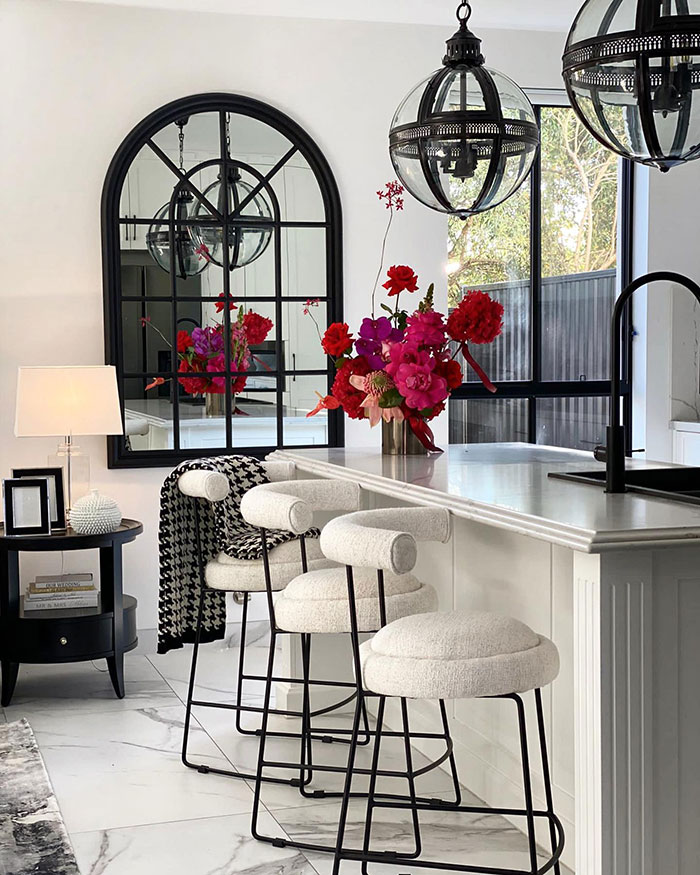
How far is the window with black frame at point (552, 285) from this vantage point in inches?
230

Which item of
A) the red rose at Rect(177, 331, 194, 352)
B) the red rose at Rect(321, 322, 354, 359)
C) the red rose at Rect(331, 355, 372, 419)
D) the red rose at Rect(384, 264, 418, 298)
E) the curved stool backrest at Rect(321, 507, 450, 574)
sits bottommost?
the curved stool backrest at Rect(321, 507, 450, 574)

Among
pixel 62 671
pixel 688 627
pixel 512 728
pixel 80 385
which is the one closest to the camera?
pixel 688 627

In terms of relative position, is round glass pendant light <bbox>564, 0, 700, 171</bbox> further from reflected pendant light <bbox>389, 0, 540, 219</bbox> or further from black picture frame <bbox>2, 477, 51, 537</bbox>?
black picture frame <bbox>2, 477, 51, 537</bbox>

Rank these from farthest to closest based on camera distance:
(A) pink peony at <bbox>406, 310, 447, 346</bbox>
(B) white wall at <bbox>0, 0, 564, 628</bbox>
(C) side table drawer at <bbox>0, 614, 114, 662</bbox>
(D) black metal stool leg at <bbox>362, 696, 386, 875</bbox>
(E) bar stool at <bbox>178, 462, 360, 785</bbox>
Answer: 1. (B) white wall at <bbox>0, 0, 564, 628</bbox>
2. (C) side table drawer at <bbox>0, 614, 114, 662</bbox>
3. (A) pink peony at <bbox>406, 310, 447, 346</bbox>
4. (E) bar stool at <bbox>178, 462, 360, 785</bbox>
5. (D) black metal stool leg at <bbox>362, 696, 386, 875</bbox>

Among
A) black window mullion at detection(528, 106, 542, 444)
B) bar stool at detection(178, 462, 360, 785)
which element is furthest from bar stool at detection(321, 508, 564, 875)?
black window mullion at detection(528, 106, 542, 444)

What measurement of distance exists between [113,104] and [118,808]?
3.19 m

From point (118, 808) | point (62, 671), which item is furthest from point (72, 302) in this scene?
point (118, 808)

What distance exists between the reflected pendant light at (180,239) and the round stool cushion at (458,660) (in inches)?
125

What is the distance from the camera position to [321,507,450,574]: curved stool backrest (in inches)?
89.4

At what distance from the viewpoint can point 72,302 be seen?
198 inches

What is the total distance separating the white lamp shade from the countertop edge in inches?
69.7

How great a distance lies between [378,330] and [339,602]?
41.2 inches

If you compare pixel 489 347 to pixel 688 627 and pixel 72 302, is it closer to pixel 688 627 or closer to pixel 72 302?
pixel 72 302

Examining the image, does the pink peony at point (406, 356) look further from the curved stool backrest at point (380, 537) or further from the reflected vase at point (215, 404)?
the reflected vase at point (215, 404)
